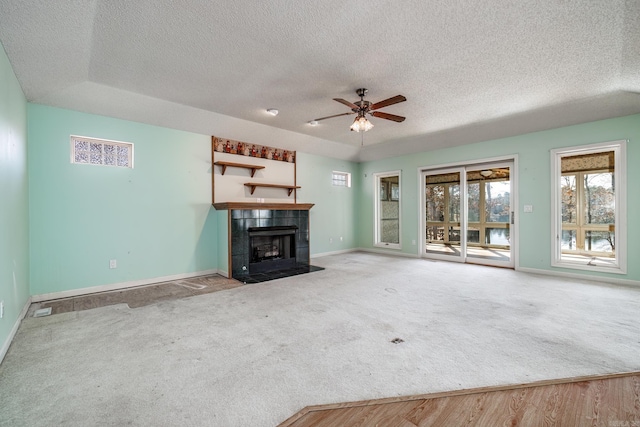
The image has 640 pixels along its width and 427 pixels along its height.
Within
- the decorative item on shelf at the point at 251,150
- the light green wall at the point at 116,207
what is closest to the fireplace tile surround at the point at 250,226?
the light green wall at the point at 116,207

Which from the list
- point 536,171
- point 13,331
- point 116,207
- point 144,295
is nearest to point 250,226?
point 144,295

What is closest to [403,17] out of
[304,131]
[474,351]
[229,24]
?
[229,24]

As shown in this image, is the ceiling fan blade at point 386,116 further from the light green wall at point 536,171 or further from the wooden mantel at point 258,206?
the light green wall at point 536,171

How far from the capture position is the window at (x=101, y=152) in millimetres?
3992

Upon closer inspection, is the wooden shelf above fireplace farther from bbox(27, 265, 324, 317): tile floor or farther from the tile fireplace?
bbox(27, 265, 324, 317): tile floor

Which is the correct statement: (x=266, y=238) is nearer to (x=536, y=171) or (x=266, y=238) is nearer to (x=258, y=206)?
(x=258, y=206)

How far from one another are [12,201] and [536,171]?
Result: 25.0 ft

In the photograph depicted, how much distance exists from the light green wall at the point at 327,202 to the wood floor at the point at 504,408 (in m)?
5.29

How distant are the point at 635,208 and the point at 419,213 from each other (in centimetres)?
354

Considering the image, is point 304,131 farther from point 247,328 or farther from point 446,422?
point 446,422

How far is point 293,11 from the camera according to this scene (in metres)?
2.31

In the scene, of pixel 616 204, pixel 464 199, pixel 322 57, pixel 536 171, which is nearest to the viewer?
pixel 322 57

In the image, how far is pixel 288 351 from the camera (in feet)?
7.66

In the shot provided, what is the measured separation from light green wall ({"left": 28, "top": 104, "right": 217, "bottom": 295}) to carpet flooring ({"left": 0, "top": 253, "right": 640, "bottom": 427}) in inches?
40.4
